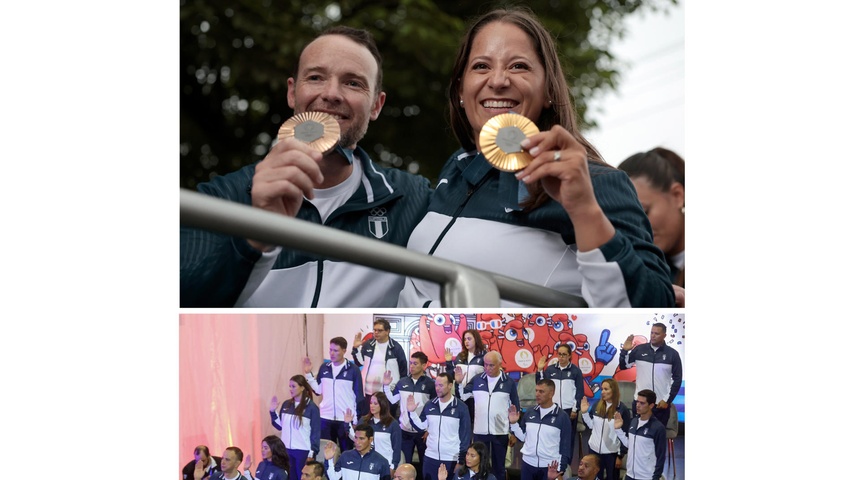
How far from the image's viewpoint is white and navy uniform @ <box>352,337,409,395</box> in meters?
2.05

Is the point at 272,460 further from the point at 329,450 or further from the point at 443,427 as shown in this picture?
the point at 443,427

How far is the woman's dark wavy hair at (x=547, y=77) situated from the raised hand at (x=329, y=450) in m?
0.70

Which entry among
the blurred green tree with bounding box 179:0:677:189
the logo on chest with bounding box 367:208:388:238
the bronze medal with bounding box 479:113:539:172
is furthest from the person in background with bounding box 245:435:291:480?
the blurred green tree with bounding box 179:0:677:189

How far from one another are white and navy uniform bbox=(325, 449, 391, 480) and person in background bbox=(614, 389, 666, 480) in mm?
504

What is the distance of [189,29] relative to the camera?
131 inches

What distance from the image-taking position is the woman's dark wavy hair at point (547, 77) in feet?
6.92

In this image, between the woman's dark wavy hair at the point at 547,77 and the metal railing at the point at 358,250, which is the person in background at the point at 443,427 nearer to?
the metal railing at the point at 358,250

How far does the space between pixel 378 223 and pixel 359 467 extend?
1.67 feet

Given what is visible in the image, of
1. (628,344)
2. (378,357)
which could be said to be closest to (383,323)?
(378,357)

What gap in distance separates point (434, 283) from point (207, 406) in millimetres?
604

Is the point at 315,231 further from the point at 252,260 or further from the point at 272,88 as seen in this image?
the point at 272,88

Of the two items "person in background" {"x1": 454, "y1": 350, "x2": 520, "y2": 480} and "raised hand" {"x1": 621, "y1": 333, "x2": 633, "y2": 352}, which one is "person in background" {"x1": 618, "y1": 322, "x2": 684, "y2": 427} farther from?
"person in background" {"x1": 454, "y1": 350, "x2": 520, "y2": 480}

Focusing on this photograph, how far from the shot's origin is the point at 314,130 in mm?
2061

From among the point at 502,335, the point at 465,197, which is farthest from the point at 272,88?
the point at 502,335
